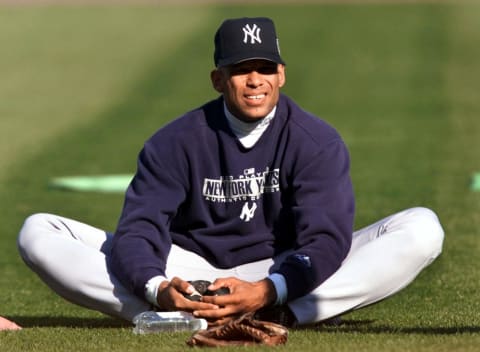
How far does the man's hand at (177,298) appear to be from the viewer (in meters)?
5.78

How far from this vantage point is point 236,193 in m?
6.34

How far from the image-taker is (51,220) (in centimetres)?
655

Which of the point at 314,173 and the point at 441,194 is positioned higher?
the point at 314,173

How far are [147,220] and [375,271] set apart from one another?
3.51 ft

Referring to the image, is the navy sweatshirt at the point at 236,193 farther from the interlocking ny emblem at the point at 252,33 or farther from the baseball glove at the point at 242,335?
the baseball glove at the point at 242,335

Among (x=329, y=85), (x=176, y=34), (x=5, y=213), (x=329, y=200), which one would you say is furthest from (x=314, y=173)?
(x=176, y=34)

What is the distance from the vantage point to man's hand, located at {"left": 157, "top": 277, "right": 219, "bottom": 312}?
19.0 ft

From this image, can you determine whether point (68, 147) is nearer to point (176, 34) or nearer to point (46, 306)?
point (46, 306)

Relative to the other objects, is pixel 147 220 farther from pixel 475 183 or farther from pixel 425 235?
pixel 475 183

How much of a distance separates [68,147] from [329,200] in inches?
398

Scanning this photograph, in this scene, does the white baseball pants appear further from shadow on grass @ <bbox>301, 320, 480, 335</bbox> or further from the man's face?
the man's face

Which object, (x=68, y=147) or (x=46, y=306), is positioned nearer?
(x=46, y=306)

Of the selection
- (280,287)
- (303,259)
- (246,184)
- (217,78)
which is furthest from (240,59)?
(280,287)

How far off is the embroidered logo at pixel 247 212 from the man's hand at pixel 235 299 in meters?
0.55
